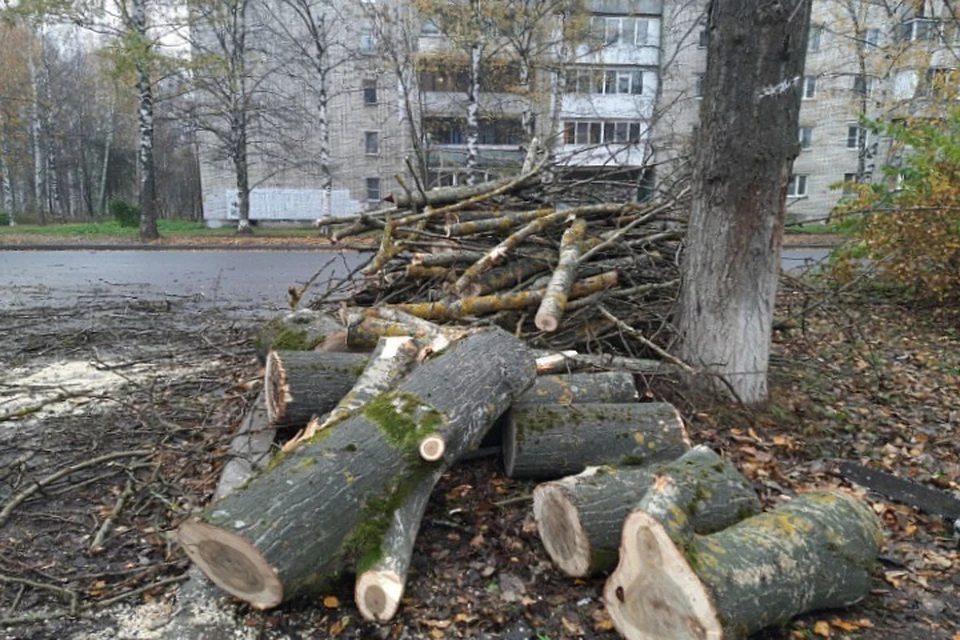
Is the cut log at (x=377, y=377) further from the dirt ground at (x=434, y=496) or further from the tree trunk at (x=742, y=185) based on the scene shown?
the tree trunk at (x=742, y=185)

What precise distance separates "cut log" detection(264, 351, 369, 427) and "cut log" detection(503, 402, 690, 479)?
1117 millimetres

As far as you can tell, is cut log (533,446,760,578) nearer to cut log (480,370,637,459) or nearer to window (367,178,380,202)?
cut log (480,370,637,459)

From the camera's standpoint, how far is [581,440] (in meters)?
3.31

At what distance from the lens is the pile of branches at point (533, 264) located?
486 cm

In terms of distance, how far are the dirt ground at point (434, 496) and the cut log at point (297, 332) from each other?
0.42 meters

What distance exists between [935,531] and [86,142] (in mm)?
47639

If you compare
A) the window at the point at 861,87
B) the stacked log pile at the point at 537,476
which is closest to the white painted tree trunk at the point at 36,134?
the stacked log pile at the point at 537,476

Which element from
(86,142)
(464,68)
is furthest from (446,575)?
(86,142)

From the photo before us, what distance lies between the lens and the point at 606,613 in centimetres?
248

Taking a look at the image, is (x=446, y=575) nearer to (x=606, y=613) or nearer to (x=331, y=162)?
(x=606, y=613)

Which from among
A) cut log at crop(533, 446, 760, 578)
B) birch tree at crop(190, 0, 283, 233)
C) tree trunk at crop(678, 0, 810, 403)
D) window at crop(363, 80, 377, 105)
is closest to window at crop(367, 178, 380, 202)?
window at crop(363, 80, 377, 105)

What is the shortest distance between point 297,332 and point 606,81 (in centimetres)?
2896

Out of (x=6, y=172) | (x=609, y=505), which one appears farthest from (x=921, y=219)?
(x=6, y=172)

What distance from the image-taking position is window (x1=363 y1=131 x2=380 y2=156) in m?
33.0
